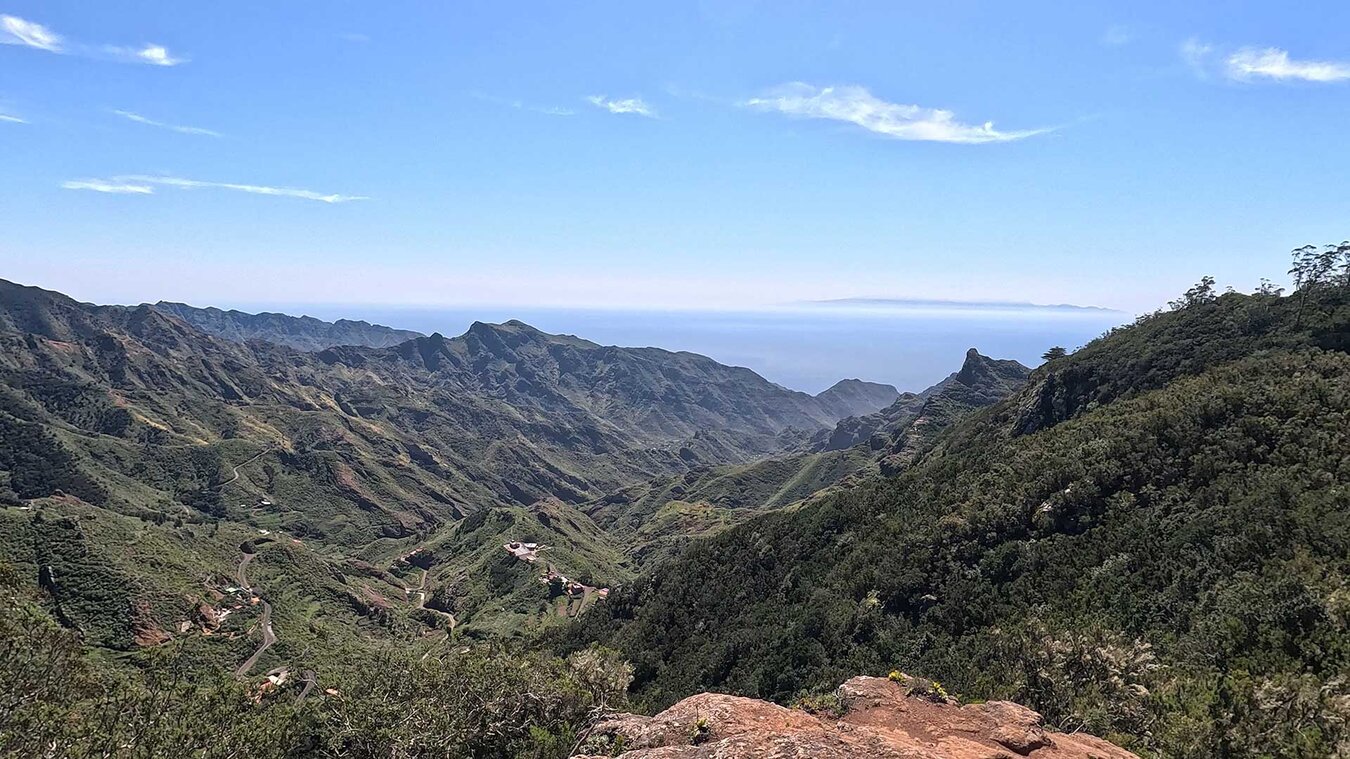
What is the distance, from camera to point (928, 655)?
221 ft

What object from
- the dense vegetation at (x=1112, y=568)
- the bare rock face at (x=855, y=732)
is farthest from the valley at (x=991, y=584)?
the bare rock face at (x=855, y=732)

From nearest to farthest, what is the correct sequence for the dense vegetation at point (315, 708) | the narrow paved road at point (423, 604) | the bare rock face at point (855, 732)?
the bare rock face at point (855, 732), the dense vegetation at point (315, 708), the narrow paved road at point (423, 604)

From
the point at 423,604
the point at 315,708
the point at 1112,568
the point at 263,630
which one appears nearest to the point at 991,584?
the point at 1112,568

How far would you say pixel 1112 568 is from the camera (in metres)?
64.1

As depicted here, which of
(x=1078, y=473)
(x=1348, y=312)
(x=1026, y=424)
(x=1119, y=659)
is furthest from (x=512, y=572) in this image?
(x=1348, y=312)

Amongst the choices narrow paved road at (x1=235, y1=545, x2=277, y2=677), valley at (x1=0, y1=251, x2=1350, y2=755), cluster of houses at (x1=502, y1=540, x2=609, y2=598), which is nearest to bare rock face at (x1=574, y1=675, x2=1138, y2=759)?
valley at (x1=0, y1=251, x2=1350, y2=755)

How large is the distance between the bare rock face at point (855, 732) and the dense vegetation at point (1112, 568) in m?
9.36

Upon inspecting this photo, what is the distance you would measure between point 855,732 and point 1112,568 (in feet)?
179

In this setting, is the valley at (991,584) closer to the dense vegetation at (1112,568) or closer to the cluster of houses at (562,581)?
the dense vegetation at (1112,568)

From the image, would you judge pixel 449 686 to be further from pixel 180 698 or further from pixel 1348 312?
pixel 1348 312

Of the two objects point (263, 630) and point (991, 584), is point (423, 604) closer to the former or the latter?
point (263, 630)

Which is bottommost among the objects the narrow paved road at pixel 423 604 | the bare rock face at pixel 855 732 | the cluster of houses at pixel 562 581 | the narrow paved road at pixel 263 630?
the narrow paved road at pixel 423 604

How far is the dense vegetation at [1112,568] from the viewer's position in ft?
131

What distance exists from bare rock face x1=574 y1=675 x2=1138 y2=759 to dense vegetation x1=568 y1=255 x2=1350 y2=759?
9359 mm
